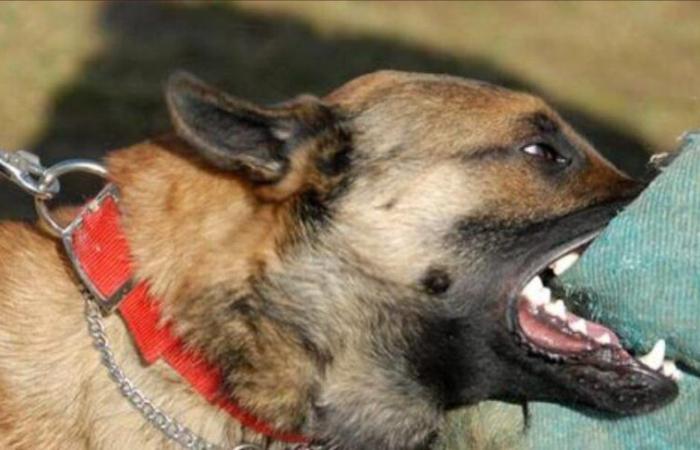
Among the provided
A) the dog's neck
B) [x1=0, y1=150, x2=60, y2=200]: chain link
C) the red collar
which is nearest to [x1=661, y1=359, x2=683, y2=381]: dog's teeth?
the dog's neck

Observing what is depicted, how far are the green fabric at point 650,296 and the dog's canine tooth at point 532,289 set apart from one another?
0.36ft

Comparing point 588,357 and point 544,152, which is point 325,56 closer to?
point 544,152

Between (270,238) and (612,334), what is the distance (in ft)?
2.95

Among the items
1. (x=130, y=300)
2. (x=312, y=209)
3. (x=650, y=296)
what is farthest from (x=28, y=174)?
(x=650, y=296)

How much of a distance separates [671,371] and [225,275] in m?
1.14

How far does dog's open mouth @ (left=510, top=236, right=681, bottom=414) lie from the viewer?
365cm

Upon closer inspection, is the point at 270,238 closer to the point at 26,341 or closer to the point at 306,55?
the point at 26,341

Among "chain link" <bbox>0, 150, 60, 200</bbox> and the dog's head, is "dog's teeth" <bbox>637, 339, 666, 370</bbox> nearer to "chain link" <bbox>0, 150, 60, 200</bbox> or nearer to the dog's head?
the dog's head

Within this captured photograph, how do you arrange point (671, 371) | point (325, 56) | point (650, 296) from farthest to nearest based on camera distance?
point (325, 56) → point (671, 371) → point (650, 296)

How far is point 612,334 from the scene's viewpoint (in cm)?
373

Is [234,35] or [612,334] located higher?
[612,334]

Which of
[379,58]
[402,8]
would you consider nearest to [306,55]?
[379,58]

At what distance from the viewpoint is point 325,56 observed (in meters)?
9.12

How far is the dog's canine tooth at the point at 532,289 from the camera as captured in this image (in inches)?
149
